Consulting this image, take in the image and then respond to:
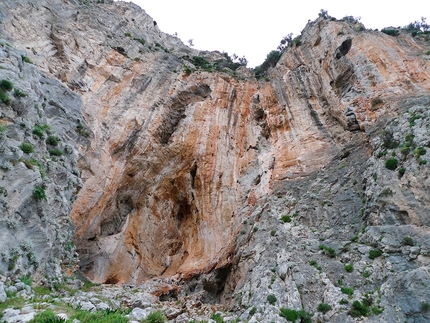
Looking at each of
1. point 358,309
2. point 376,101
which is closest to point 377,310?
point 358,309

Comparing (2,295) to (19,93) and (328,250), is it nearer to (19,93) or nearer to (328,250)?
(19,93)

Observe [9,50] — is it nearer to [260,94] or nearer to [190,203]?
[190,203]

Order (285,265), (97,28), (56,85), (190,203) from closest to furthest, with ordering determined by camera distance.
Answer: (285,265) → (56,85) → (190,203) → (97,28)

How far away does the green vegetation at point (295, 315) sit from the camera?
11055 mm

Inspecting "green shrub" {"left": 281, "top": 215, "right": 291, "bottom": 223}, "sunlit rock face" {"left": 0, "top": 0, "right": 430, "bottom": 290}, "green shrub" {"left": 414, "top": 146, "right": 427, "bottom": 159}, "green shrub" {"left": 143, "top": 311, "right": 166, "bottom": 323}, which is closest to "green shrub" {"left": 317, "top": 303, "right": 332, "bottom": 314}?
"green shrub" {"left": 281, "top": 215, "right": 291, "bottom": 223}

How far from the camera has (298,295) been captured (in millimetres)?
12125

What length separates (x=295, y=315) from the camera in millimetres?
11156

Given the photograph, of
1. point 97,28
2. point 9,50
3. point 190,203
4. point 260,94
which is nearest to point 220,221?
point 190,203

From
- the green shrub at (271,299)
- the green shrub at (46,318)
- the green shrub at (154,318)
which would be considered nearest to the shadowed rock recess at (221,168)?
the green shrub at (271,299)

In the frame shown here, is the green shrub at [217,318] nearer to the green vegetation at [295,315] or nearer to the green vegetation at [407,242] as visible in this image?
the green vegetation at [295,315]

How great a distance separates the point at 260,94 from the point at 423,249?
20.3 metres

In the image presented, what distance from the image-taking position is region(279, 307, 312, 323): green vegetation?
1105 centimetres

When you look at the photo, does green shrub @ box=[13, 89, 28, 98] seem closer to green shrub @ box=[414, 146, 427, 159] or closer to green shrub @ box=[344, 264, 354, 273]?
green shrub @ box=[344, 264, 354, 273]

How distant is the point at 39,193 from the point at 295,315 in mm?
11128
